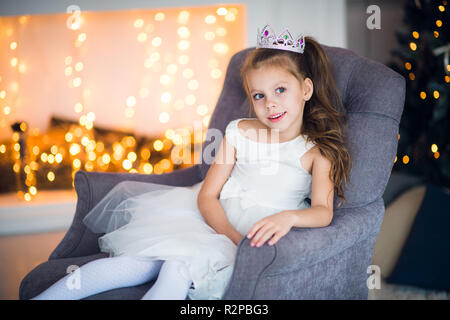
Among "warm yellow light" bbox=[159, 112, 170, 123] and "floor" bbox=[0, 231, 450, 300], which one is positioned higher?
"warm yellow light" bbox=[159, 112, 170, 123]

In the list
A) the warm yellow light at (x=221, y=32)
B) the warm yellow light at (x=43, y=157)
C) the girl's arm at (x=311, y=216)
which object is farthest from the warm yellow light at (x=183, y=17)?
the girl's arm at (x=311, y=216)

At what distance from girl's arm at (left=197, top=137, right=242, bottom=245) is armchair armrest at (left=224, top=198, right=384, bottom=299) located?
0.28 metres

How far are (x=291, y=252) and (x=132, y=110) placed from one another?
2740mm

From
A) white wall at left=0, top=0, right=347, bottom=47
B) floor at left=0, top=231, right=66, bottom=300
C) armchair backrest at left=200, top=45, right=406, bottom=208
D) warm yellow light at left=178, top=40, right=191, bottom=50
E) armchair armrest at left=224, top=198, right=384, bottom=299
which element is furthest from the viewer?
warm yellow light at left=178, top=40, right=191, bottom=50

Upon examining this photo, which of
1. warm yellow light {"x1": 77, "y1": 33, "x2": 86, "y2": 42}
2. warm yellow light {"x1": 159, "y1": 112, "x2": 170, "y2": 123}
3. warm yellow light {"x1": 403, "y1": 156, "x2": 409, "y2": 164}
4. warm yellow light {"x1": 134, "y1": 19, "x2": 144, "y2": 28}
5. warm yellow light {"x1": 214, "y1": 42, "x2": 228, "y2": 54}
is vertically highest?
warm yellow light {"x1": 134, "y1": 19, "x2": 144, "y2": 28}

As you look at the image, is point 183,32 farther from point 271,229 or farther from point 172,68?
point 271,229

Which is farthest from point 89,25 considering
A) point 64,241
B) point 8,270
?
point 64,241

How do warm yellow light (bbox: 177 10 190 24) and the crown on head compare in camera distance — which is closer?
the crown on head

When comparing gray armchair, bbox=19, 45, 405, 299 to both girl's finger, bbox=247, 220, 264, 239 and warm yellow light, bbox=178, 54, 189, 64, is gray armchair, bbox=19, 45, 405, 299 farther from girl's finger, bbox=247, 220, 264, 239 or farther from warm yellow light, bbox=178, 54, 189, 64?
warm yellow light, bbox=178, 54, 189, 64

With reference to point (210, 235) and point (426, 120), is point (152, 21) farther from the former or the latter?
point (210, 235)

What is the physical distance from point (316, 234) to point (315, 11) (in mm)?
2264

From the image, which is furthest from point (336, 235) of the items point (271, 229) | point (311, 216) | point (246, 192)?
point (246, 192)

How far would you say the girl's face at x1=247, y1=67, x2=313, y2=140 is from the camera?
1387 mm

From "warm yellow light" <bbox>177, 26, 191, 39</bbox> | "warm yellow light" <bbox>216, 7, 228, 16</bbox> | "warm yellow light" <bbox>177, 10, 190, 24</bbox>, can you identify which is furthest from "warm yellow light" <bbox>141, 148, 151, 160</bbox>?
"warm yellow light" <bbox>216, 7, 228, 16</bbox>
